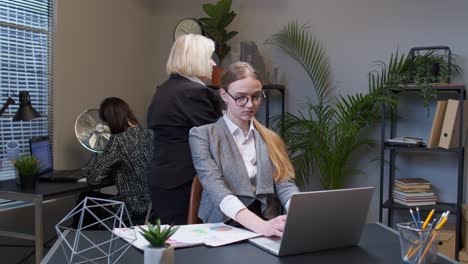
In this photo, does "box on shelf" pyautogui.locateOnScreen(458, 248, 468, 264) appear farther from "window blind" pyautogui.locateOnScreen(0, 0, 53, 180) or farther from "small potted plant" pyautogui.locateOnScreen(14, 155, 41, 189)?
"window blind" pyautogui.locateOnScreen(0, 0, 53, 180)

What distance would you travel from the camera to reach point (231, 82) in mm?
1837

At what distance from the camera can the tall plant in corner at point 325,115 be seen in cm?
368

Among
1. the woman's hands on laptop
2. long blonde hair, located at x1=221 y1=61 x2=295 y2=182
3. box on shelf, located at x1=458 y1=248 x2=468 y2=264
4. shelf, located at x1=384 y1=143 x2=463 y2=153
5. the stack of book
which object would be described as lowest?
box on shelf, located at x1=458 y1=248 x2=468 y2=264

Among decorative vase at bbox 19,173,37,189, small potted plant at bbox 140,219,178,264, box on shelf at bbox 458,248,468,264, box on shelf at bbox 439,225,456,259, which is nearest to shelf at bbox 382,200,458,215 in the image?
box on shelf at bbox 439,225,456,259

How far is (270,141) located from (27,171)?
158 centimetres

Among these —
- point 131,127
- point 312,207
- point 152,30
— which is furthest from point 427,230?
point 152,30

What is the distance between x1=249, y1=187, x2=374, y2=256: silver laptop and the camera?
1.28 metres

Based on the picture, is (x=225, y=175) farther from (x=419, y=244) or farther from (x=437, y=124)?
(x=437, y=124)

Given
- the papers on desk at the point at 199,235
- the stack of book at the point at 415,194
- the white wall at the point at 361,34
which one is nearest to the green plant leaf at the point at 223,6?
the white wall at the point at 361,34

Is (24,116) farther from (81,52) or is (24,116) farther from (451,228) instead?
(451,228)

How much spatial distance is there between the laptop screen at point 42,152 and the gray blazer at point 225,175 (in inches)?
66.3

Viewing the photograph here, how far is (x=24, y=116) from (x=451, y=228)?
2910 mm

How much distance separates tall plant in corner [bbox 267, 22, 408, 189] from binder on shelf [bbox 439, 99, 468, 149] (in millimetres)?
369

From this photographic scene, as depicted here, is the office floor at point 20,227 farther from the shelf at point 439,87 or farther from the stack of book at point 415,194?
the shelf at point 439,87
